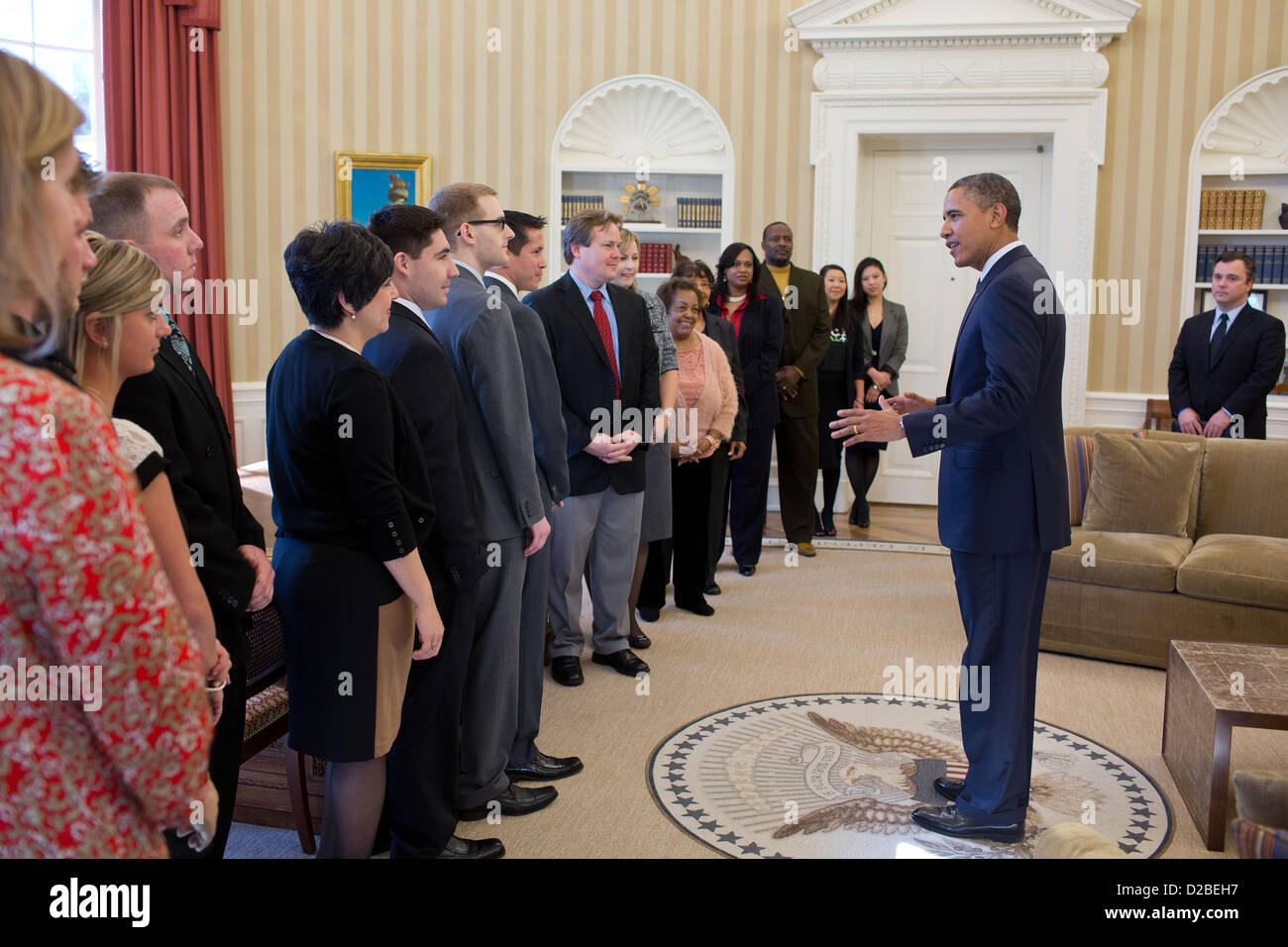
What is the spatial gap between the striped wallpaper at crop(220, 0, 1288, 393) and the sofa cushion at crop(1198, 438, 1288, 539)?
2343 millimetres

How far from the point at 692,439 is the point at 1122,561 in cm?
181

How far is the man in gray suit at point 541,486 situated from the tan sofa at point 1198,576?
229 cm

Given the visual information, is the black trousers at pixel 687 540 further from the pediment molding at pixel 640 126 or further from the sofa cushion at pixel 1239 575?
the pediment molding at pixel 640 126

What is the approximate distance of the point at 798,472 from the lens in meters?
5.81

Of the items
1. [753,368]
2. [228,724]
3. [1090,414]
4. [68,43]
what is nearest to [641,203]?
[753,368]

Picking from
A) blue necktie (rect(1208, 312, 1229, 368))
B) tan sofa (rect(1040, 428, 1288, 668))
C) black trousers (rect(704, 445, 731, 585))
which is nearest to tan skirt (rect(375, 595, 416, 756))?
black trousers (rect(704, 445, 731, 585))

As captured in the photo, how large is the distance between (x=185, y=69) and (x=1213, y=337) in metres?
6.21

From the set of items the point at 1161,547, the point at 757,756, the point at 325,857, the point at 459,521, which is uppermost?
the point at 459,521

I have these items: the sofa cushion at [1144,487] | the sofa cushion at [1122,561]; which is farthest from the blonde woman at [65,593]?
the sofa cushion at [1144,487]

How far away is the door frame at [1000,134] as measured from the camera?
21.7 ft

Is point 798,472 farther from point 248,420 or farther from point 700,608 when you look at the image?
point 248,420

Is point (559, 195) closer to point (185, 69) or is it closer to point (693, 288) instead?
point (185, 69)

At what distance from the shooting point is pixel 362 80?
704cm

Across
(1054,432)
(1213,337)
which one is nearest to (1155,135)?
(1213,337)
